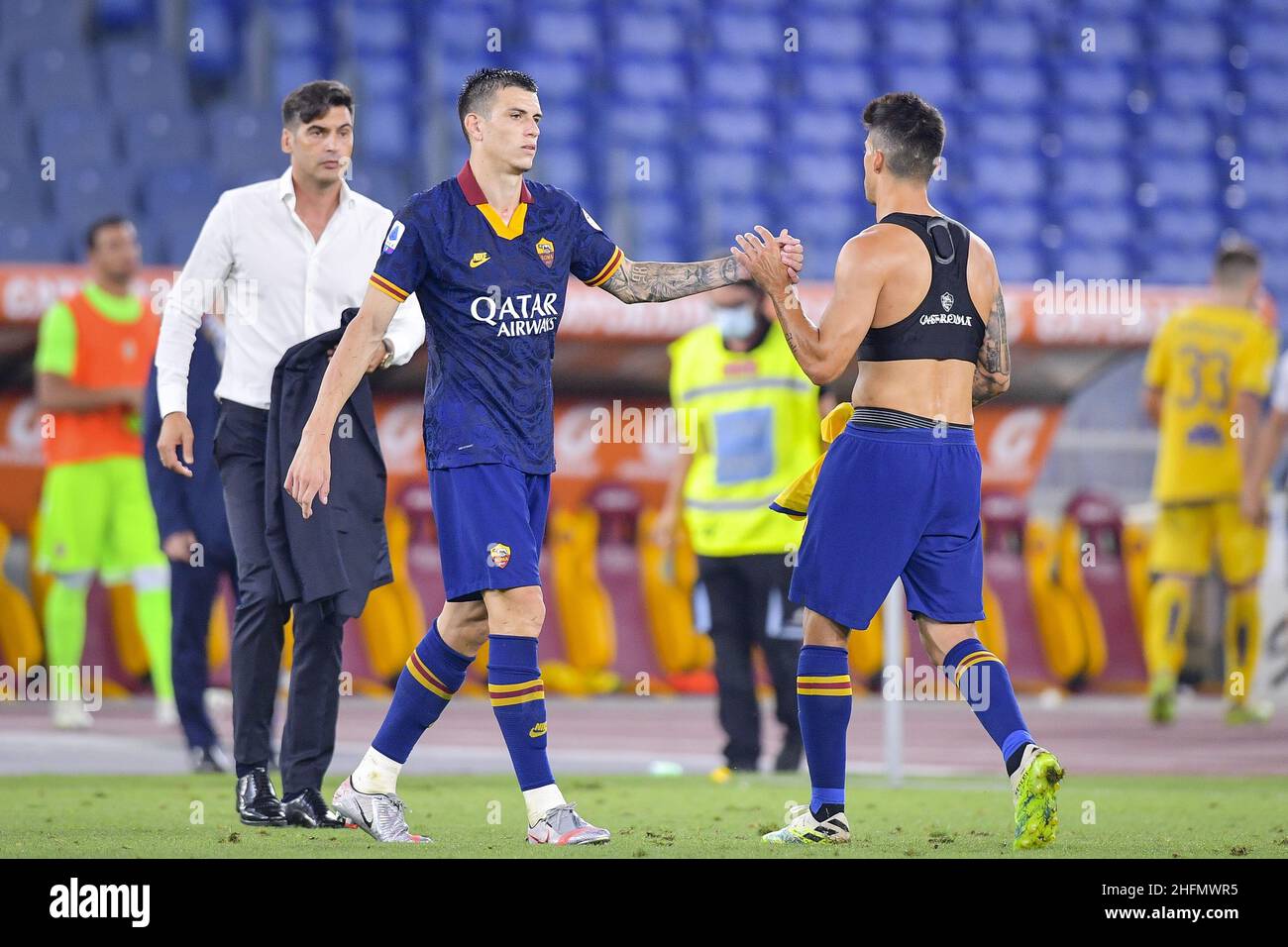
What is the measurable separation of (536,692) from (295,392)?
135cm

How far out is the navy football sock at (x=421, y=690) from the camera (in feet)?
17.1

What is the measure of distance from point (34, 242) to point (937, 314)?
10.5 m

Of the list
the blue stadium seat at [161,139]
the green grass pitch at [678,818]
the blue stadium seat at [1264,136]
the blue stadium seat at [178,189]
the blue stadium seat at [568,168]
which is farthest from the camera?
the blue stadium seat at [1264,136]

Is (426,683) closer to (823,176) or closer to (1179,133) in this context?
(823,176)

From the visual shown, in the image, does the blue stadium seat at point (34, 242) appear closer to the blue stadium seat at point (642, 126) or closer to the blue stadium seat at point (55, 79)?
the blue stadium seat at point (55, 79)

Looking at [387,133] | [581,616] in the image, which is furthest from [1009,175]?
[581,616]

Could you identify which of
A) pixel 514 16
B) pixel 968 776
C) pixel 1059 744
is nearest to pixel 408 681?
pixel 968 776

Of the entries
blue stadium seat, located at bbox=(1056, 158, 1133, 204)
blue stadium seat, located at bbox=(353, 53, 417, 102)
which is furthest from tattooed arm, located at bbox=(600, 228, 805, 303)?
blue stadium seat, located at bbox=(1056, 158, 1133, 204)

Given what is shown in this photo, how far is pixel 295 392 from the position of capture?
5730 millimetres

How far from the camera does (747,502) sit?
796 centimetres

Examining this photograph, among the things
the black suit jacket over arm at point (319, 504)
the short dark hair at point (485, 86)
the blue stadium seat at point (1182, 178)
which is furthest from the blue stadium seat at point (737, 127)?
the short dark hair at point (485, 86)

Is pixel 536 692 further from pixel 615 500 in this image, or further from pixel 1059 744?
pixel 615 500

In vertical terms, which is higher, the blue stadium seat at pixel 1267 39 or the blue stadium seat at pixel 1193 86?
the blue stadium seat at pixel 1267 39

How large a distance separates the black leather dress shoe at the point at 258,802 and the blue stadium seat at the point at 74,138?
9.70 m
